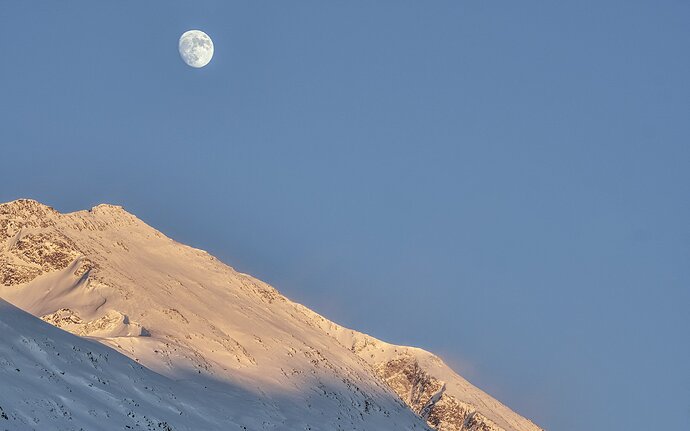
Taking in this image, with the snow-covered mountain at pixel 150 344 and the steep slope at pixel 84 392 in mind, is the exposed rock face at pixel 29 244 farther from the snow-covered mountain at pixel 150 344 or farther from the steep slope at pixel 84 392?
the steep slope at pixel 84 392

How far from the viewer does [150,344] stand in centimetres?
8806

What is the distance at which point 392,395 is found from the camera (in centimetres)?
11381

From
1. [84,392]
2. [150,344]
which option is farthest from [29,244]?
[84,392]

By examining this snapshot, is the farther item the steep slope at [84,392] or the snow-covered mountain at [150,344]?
the snow-covered mountain at [150,344]

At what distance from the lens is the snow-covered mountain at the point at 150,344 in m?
51.5

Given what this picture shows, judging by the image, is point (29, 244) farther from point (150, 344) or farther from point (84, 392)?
point (84, 392)

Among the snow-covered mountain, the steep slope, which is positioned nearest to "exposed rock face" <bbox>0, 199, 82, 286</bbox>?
the snow-covered mountain

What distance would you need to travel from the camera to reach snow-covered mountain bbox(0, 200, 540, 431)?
51531 millimetres

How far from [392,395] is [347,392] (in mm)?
12771

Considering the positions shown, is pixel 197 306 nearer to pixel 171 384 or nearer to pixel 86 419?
pixel 171 384

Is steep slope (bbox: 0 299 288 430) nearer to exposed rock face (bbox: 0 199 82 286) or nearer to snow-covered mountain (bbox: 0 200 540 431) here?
snow-covered mountain (bbox: 0 200 540 431)

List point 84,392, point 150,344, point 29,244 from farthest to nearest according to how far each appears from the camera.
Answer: point 29,244
point 150,344
point 84,392

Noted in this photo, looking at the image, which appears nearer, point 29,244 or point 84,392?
point 84,392

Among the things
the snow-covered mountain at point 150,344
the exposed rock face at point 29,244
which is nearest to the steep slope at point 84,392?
the snow-covered mountain at point 150,344
